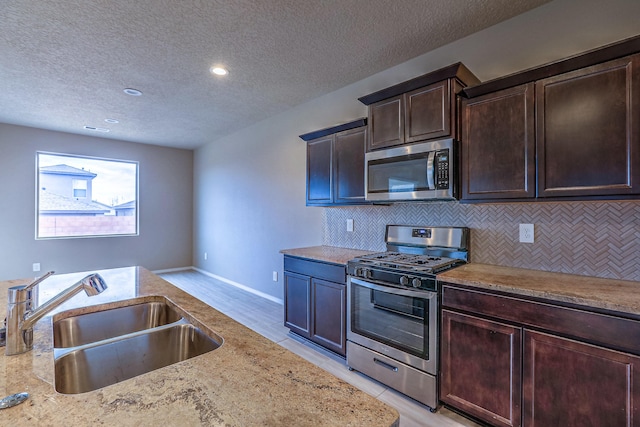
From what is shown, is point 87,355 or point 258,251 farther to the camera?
point 258,251

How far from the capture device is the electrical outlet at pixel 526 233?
6.79 feet

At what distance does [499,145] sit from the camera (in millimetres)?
1954

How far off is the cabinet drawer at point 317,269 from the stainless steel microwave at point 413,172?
692 millimetres

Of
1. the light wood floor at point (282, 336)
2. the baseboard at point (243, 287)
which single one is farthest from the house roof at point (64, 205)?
the baseboard at point (243, 287)

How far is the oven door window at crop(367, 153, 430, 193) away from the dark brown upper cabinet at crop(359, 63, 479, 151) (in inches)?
5.5

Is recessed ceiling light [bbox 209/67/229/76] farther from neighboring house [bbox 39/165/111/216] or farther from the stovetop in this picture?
neighboring house [bbox 39/165/111/216]

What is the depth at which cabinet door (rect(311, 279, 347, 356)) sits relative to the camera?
254 cm

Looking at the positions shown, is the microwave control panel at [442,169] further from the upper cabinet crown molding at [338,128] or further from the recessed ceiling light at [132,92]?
the recessed ceiling light at [132,92]

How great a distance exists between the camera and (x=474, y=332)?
1.77m

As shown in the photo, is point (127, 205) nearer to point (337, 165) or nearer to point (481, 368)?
point (337, 165)

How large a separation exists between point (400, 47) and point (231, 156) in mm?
3611

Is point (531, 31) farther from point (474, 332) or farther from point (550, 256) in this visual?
point (474, 332)

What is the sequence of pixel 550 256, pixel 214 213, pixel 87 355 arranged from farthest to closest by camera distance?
pixel 214 213, pixel 550 256, pixel 87 355

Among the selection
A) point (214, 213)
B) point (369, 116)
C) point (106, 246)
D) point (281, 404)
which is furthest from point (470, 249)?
point (106, 246)
